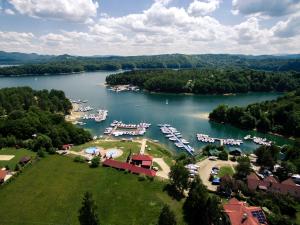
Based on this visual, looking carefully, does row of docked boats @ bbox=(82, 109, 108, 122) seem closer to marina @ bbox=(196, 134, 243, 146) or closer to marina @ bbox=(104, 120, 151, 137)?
Result: marina @ bbox=(104, 120, 151, 137)

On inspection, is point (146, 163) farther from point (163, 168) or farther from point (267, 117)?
point (267, 117)

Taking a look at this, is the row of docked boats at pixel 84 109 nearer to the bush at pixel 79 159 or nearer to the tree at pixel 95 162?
the bush at pixel 79 159

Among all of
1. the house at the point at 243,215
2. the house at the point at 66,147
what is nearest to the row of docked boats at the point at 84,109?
the house at the point at 66,147

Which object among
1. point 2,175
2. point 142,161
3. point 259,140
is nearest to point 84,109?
point 142,161

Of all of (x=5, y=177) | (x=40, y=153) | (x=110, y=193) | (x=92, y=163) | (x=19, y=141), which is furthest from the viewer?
(x=19, y=141)

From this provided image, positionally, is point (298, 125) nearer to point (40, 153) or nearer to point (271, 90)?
point (40, 153)

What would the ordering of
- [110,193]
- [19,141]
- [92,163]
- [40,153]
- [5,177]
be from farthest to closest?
[19,141], [40,153], [92,163], [5,177], [110,193]

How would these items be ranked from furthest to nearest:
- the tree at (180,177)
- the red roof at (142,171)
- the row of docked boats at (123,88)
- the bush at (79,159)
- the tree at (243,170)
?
the row of docked boats at (123,88) < the bush at (79,159) < the red roof at (142,171) < the tree at (243,170) < the tree at (180,177)

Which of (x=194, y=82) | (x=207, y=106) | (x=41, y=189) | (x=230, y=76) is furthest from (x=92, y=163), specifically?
(x=230, y=76)
